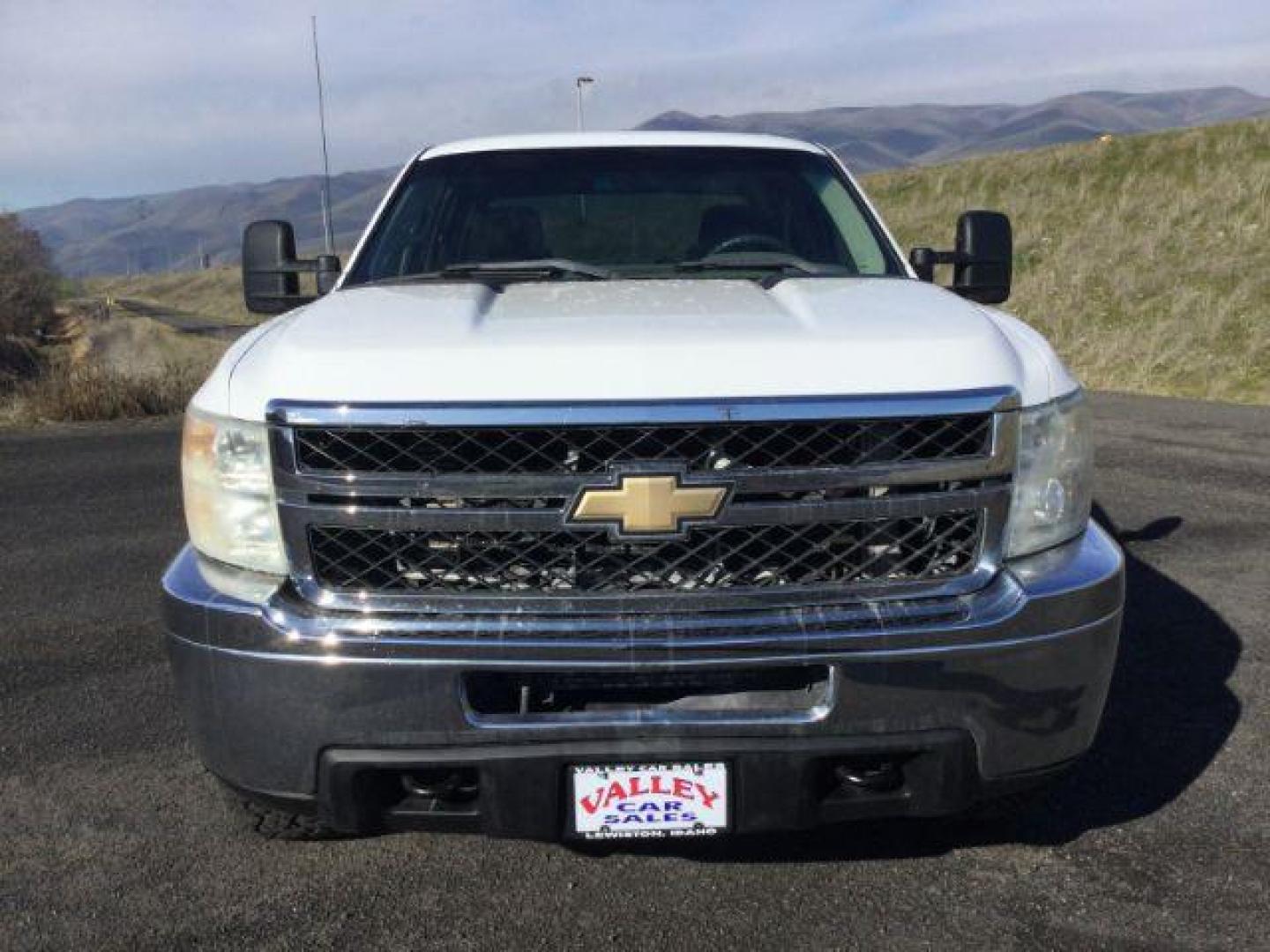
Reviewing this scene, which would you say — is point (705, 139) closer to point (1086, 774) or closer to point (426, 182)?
point (426, 182)

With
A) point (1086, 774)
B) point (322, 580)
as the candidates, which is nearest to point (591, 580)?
point (322, 580)

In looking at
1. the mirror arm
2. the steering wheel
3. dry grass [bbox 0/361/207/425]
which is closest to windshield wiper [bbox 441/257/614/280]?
the steering wheel

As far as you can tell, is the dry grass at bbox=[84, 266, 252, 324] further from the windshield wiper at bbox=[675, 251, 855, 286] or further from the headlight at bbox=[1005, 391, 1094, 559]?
the headlight at bbox=[1005, 391, 1094, 559]

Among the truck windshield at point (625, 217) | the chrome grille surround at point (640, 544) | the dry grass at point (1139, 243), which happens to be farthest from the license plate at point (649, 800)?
the dry grass at point (1139, 243)

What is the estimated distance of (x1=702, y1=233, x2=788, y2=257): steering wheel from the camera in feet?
12.8

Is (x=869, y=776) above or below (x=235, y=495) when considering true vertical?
below

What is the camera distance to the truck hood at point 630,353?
2361 millimetres

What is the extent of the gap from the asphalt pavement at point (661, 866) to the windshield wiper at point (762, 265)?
162 cm

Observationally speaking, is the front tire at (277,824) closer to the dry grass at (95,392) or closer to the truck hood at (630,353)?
the truck hood at (630,353)

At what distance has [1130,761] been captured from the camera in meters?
3.39

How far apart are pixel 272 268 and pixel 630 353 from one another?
2.01 m

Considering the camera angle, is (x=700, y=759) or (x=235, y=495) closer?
(x=700, y=759)

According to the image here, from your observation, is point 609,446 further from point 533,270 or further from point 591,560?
point 533,270

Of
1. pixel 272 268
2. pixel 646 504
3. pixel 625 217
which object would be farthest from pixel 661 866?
pixel 272 268
